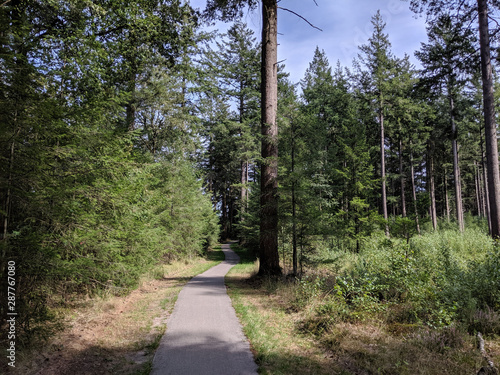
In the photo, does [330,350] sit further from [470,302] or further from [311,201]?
[311,201]

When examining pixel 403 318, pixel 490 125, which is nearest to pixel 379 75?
pixel 490 125

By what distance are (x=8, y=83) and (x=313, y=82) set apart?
32441mm

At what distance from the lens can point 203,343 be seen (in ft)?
14.8

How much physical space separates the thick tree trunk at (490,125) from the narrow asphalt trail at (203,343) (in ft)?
34.8

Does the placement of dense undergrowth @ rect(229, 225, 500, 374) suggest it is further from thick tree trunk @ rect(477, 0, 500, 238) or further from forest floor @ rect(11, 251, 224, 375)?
thick tree trunk @ rect(477, 0, 500, 238)

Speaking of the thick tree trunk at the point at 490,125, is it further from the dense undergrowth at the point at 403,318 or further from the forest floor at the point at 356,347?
the forest floor at the point at 356,347

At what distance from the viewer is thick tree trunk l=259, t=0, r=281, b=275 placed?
9031 millimetres

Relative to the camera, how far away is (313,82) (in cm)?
A: 3203

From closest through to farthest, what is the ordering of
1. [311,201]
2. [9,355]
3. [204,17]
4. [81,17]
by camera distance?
[9,355], [81,17], [311,201], [204,17]

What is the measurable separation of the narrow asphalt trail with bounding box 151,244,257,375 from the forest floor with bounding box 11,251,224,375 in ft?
0.82

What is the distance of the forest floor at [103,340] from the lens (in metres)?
3.74

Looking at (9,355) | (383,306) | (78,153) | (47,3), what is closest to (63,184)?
(78,153)

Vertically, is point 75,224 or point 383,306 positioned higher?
point 75,224

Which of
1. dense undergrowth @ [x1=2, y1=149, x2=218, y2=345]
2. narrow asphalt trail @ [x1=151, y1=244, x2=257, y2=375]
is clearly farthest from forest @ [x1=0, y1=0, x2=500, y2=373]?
narrow asphalt trail @ [x1=151, y1=244, x2=257, y2=375]
